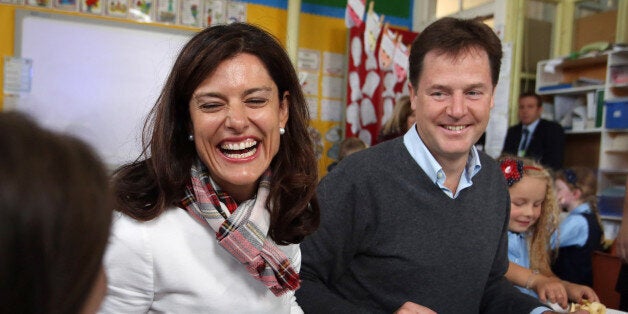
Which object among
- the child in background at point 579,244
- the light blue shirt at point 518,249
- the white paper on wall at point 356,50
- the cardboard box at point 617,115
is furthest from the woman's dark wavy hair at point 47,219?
the white paper on wall at point 356,50

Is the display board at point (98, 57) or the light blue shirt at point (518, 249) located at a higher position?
the display board at point (98, 57)

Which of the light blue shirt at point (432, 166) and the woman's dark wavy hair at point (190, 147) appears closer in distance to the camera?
the woman's dark wavy hair at point (190, 147)

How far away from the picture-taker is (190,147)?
4.08 feet

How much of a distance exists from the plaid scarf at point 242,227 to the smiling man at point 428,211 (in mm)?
205

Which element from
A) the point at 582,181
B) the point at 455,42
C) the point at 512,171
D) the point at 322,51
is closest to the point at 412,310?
the point at 455,42

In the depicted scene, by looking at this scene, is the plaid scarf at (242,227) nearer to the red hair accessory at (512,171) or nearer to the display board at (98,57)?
the red hair accessory at (512,171)

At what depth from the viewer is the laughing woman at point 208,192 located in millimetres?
1086

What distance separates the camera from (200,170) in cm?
120

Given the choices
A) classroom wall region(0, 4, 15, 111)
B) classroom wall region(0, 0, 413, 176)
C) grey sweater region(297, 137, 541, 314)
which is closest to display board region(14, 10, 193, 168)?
classroom wall region(0, 4, 15, 111)

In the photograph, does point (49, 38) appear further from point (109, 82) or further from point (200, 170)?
point (200, 170)

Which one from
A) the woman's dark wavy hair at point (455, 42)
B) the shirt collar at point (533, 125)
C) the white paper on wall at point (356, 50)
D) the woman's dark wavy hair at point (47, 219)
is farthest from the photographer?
the white paper on wall at point (356, 50)

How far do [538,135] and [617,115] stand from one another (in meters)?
0.72

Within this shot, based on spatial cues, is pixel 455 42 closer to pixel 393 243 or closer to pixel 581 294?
pixel 393 243

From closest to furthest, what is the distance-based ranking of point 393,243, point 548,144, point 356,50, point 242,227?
point 242,227 < point 393,243 < point 548,144 < point 356,50
